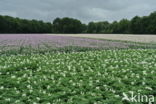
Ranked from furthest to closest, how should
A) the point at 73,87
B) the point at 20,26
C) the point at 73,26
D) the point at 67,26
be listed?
the point at 67,26
the point at 73,26
the point at 20,26
the point at 73,87

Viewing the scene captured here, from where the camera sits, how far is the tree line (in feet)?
230

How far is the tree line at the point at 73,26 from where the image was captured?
7006 centimetres

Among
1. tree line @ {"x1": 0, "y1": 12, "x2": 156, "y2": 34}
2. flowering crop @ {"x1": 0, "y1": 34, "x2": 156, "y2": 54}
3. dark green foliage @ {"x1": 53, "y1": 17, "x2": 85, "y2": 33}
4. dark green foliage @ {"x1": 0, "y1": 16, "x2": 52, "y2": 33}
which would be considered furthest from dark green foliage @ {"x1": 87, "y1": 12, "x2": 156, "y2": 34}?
flowering crop @ {"x1": 0, "y1": 34, "x2": 156, "y2": 54}

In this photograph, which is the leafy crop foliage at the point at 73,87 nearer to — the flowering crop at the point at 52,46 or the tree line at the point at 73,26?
the flowering crop at the point at 52,46

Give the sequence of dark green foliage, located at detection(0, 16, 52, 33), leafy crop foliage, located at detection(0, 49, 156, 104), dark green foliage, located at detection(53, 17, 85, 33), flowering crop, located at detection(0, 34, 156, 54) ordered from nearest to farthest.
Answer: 1. leafy crop foliage, located at detection(0, 49, 156, 104)
2. flowering crop, located at detection(0, 34, 156, 54)
3. dark green foliage, located at detection(0, 16, 52, 33)
4. dark green foliage, located at detection(53, 17, 85, 33)

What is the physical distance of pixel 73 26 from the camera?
85.1m

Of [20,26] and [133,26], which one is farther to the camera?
[133,26]

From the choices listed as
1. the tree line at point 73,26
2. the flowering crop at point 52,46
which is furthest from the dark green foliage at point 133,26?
the flowering crop at point 52,46

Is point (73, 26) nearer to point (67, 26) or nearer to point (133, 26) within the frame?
point (67, 26)

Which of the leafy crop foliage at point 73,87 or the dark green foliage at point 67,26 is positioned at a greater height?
the dark green foliage at point 67,26

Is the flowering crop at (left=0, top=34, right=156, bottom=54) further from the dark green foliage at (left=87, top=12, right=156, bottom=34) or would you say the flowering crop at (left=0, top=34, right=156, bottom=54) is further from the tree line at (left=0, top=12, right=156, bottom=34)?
the dark green foliage at (left=87, top=12, right=156, bottom=34)

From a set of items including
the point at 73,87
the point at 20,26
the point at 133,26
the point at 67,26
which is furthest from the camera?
the point at 67,26

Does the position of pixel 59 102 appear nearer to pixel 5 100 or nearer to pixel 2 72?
pixel 5 100

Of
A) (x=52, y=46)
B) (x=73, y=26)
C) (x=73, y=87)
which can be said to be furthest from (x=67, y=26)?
(x=73, y=87)
